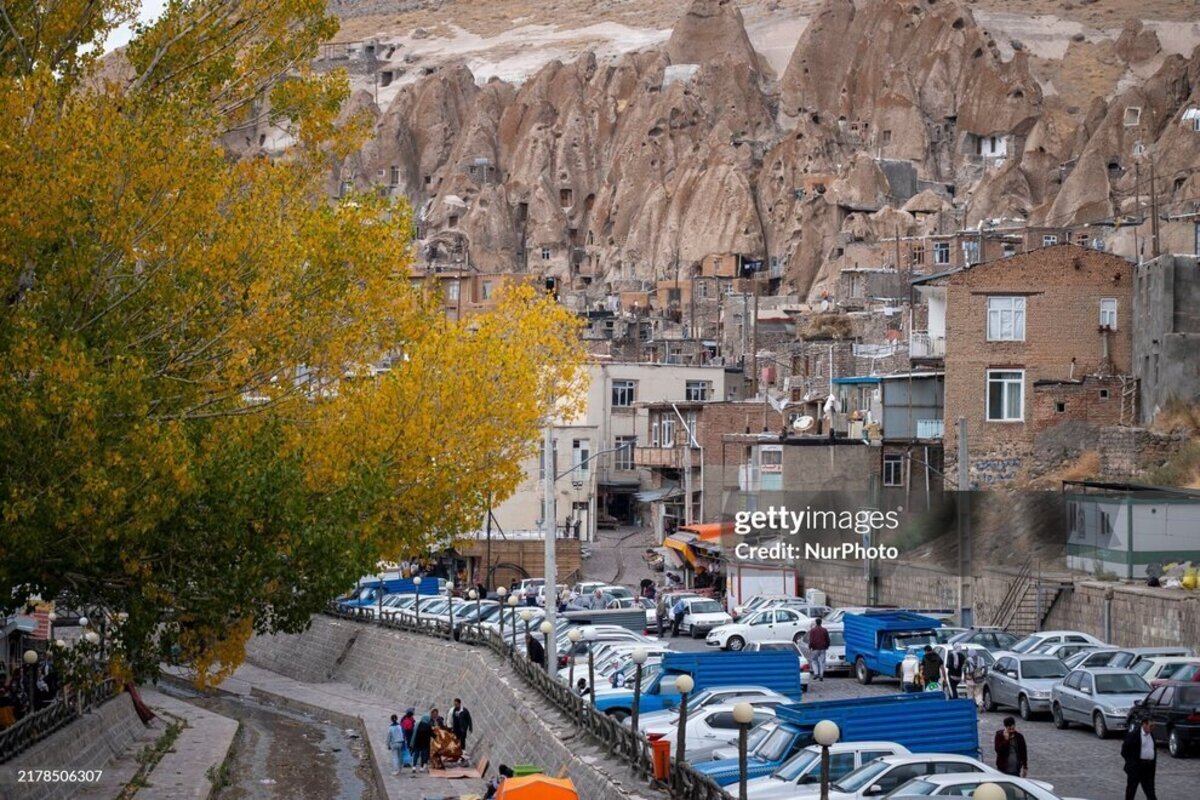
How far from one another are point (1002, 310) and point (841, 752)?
1364 inches

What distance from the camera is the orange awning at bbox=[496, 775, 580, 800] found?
22.5 metres

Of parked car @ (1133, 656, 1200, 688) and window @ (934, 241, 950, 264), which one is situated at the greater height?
window @ (934, 241, 950, 264)

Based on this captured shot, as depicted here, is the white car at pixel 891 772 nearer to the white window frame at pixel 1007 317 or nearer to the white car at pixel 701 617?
the white car at pixel 701 617

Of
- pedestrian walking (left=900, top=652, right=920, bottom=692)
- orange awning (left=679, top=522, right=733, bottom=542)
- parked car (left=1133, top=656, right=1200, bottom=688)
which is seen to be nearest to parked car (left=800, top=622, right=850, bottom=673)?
pedestrian walking (left=900, top=652, right=920, bottom=692)

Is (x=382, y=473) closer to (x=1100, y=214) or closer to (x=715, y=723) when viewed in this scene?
(x=715, y=723)

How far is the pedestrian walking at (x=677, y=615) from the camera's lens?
50.6m

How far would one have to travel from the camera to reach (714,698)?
1194 inches

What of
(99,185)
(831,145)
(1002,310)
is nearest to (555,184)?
(831,145)

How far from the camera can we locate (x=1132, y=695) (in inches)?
1195

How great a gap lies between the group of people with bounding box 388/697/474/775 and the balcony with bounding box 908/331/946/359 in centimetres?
2895

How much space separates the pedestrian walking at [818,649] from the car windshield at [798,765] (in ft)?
54.3

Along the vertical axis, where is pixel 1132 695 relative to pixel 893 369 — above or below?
below

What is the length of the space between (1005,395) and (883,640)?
19061 millimetres

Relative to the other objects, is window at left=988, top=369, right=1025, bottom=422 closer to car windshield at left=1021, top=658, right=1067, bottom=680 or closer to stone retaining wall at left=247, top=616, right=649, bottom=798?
stone retaining wall at left=247, top=616, right=649, bottom=798
